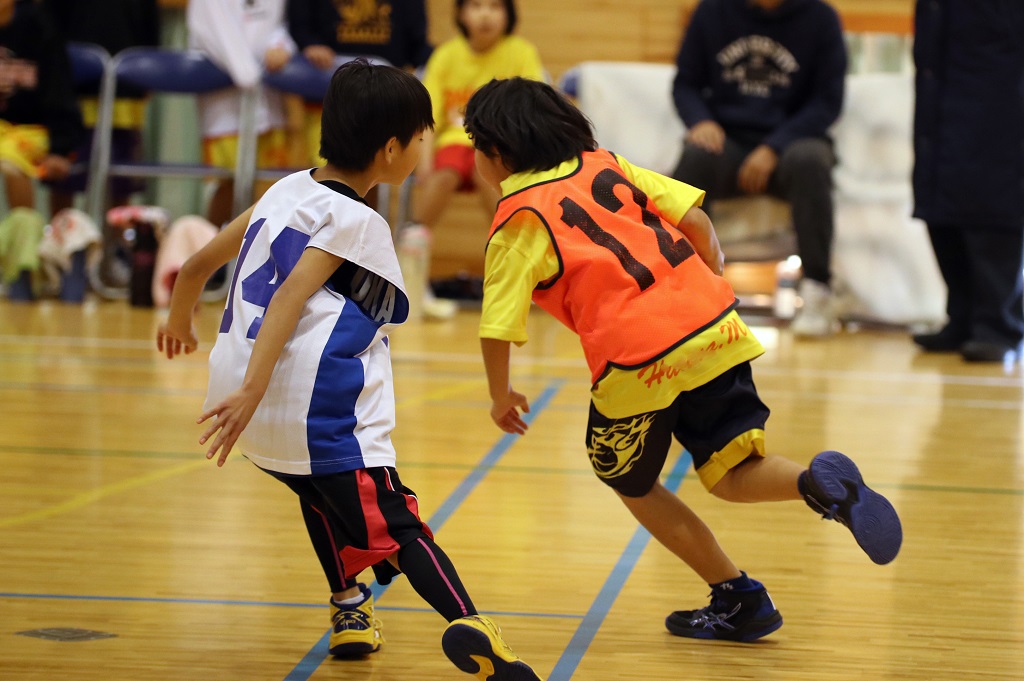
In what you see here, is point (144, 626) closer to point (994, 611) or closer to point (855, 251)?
point (994, 611)

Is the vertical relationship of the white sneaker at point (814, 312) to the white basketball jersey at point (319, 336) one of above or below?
below

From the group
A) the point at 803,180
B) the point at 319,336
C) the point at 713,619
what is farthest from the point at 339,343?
the point at 803,180

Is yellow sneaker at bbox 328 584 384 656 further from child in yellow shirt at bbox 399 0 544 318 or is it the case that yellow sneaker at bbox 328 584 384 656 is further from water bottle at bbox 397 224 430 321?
child in yellow shirt at bbox 399 0 544 318

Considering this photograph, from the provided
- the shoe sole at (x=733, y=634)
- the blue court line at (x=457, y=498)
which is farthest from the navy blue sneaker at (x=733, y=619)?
the blue court line at (x=457, y=498)

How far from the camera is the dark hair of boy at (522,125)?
1724mm

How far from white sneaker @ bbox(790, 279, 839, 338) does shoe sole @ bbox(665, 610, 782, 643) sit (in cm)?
317

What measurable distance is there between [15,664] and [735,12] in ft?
13.3

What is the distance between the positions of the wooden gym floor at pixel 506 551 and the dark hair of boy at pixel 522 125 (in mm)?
626

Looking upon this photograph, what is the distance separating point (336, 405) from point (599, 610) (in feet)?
1.74

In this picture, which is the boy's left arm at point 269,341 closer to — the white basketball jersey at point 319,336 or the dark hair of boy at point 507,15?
the white basketball jersey at point 319,336

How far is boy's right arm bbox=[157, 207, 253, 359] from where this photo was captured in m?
1.68

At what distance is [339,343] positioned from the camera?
5.06 ft

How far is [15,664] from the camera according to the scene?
1.56 meters

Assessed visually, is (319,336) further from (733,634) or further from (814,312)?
(814,312)
